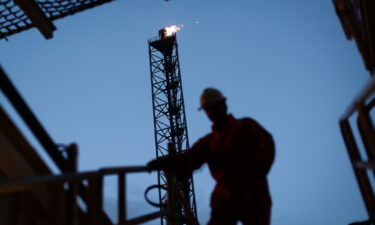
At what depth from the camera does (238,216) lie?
249 centimetres

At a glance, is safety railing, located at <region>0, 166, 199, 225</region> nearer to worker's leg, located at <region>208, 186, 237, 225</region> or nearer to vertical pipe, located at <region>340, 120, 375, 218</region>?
worker's leg, located at <region>208, 186, 237, 225</region>

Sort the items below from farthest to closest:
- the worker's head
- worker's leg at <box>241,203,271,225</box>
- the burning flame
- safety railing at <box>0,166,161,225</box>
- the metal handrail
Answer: the burning flame < the worker's head < worker's leg at <box>241,203,271,225</box> < the metal handrail < safety railing at <box>0,166,161,225</box>

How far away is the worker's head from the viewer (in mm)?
2816

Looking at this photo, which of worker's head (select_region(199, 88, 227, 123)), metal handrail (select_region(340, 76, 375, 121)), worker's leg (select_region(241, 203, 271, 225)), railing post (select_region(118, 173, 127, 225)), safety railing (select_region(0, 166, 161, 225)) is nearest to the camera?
safety railing (select_region(0, 166, 161, 225))

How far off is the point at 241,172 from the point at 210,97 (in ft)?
2.42

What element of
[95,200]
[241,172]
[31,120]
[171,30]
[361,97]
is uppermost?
[171,30]

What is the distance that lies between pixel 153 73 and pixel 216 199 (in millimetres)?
18159

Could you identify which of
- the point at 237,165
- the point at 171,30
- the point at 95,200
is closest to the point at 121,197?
the point at 95,200

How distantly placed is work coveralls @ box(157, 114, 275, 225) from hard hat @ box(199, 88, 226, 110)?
24 centimetres

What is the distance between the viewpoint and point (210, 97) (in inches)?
114

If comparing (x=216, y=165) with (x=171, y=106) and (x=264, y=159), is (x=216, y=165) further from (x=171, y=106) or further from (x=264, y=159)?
(x=171, y=106)

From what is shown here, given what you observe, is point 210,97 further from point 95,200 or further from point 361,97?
point 95,200

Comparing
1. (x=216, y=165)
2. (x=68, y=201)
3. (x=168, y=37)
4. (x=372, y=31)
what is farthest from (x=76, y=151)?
(x=168, y=37)

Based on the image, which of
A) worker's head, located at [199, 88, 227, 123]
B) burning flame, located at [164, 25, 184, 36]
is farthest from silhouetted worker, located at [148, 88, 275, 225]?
burning flame, located at [164, 25, 184, 36]
